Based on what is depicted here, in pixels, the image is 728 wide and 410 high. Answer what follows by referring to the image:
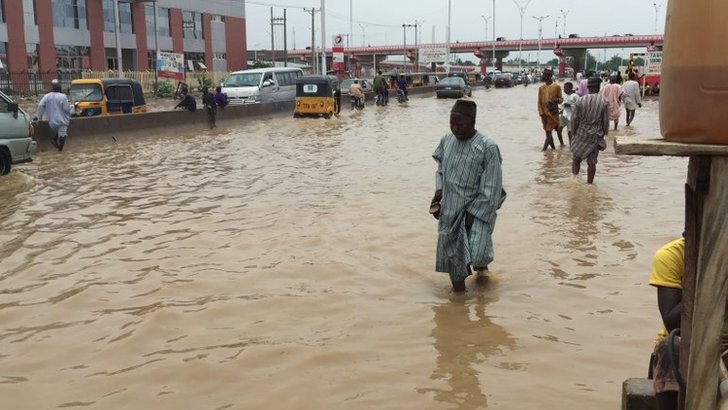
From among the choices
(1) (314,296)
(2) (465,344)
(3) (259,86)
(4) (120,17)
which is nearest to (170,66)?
(3) (259,86)

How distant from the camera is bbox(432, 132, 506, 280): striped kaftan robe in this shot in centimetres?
527

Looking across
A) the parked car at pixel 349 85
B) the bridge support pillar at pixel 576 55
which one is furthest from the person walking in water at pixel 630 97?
the bridge support pillar at pixel 576 55

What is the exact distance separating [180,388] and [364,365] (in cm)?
110

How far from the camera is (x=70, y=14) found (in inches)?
1673

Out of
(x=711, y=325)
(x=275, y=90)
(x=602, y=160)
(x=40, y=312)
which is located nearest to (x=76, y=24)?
(x=275, y=90)

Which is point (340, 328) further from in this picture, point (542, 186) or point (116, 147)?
point (116, 147)

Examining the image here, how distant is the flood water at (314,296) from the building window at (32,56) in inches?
1241

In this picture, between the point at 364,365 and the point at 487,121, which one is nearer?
the point at 364,365

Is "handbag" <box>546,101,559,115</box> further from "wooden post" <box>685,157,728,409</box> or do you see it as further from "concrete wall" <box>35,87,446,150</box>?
"wooden post" <box>685,157,728,409</box>

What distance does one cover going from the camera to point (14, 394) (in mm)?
4082

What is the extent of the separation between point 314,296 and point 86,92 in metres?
16.6

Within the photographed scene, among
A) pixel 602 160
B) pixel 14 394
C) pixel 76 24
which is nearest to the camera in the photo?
pixel 14 394

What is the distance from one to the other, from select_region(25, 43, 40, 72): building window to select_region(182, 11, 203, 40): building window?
47.8 feet

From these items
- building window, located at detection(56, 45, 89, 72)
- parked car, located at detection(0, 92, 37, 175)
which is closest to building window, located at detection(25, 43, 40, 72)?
building window, located at detection(56, 45, 89, 72)
